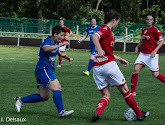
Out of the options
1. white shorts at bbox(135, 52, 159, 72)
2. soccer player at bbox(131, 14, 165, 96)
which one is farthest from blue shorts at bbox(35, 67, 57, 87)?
white shorts at bbox(135, 52, 159, 72)

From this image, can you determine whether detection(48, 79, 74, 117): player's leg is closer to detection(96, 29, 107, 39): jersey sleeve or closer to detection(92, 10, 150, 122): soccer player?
detection(92, 10, 150, 122): soccer player

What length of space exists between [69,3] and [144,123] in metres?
45.4

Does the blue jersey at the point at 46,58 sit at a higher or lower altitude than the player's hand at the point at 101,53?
lower

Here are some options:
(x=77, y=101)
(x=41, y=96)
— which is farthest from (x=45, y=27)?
(x=41, y=96)

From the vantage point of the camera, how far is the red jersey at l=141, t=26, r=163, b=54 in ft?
31.9

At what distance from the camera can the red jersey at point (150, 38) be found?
9734 millimetres

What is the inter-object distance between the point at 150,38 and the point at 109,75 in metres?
3.63

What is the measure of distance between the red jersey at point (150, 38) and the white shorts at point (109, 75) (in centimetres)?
342

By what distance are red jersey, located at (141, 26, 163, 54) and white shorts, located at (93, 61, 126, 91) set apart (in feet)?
11.2

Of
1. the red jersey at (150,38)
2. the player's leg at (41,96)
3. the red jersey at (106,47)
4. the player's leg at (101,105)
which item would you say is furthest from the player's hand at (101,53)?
the red jersey at (150,38)

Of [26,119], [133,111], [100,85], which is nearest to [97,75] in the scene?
[100,85]

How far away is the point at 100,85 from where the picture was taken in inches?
260

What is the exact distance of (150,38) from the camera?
9.77 m

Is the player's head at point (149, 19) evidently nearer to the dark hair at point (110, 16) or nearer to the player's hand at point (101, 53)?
the dark hair at point (110, 16)
